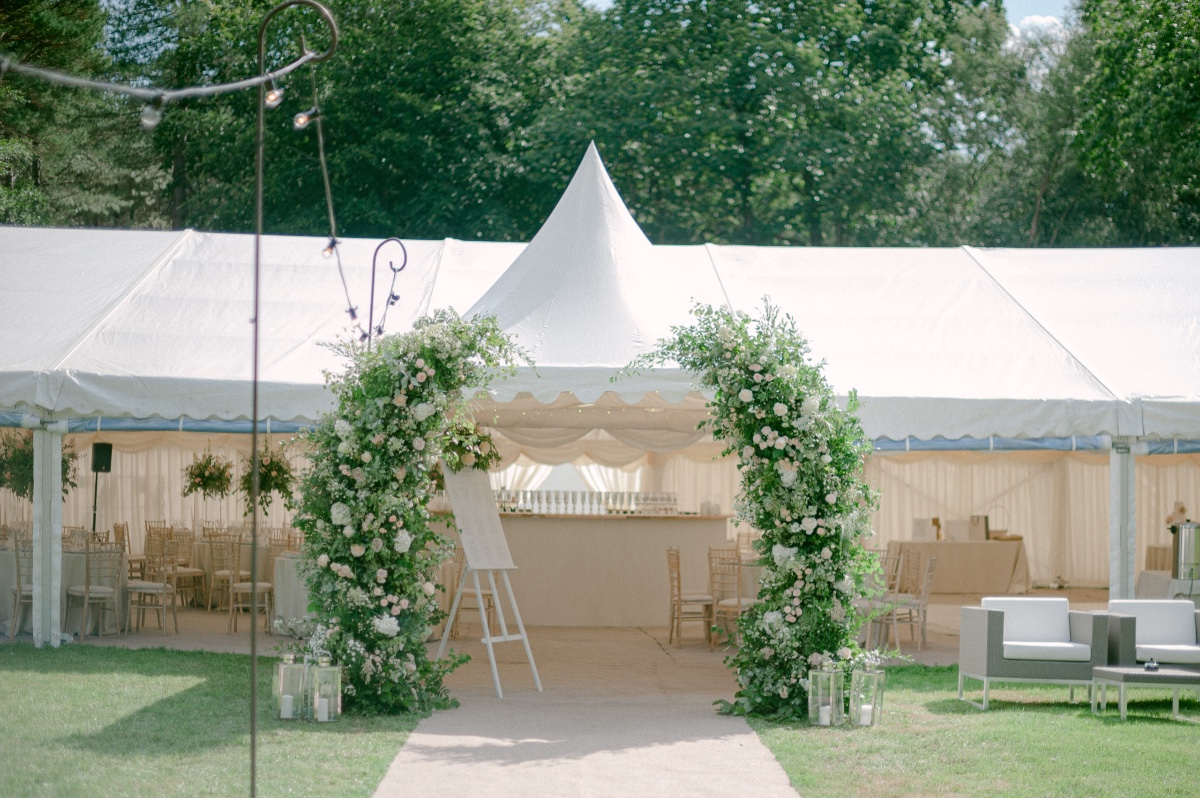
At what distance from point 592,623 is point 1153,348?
6.16 m

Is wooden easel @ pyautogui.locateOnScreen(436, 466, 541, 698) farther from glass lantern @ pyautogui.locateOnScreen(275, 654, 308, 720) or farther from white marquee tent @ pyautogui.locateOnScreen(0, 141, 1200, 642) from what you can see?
glass lantern @ pyautogui.locateOnScreen(275, 654, 308, 720)

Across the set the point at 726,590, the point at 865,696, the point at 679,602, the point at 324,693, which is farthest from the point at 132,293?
the point at 865,696

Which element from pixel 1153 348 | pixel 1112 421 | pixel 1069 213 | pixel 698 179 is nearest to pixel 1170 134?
pixel 1069 213

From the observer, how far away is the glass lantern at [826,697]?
767 cm

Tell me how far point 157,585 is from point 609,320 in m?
5.34

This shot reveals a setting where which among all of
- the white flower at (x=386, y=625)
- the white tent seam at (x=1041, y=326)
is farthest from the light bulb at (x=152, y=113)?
the white tent seam at (x=1041, y=326)

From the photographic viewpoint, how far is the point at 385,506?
7.78 meters

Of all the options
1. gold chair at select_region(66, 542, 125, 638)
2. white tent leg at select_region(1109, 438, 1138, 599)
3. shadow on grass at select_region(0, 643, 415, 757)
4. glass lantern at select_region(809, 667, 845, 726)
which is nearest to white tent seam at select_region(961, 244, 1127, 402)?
white tent leg at select_region(1109, 438, 1138, 599)

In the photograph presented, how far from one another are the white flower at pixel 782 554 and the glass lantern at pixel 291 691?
2.99 meters

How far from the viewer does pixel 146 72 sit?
22859 millimetres

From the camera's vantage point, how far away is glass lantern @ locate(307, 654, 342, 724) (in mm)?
7500

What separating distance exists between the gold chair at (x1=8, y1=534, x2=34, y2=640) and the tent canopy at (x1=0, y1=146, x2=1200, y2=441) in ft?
5.68

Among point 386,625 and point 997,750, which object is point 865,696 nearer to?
point 997,750

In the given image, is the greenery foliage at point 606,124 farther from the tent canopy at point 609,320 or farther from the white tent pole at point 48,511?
the white tent pole at point 48,511
